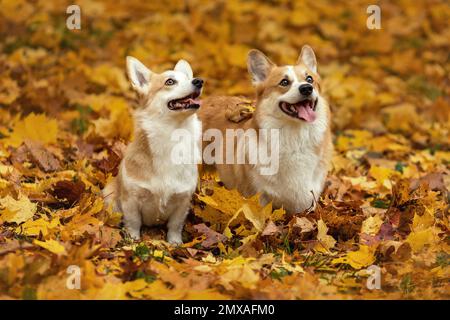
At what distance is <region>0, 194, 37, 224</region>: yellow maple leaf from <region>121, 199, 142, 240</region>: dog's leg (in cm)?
51

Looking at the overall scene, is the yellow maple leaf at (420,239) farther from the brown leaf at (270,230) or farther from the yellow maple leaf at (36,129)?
the yellow maple leaf at (36,129)

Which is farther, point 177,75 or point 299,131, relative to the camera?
point 299,131

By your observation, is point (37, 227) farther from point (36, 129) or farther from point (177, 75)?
point (36, 129)

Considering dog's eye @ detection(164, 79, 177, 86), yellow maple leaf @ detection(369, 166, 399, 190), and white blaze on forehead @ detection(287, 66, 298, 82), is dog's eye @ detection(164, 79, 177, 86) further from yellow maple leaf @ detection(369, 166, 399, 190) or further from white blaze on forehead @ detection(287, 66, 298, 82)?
yellow maple leaf @ detection(369, 166, 399, 190)

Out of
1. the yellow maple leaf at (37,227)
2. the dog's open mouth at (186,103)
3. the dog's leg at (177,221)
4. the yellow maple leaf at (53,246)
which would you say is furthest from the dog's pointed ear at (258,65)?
the yellow maple leaf at (53,246)

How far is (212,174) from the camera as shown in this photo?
515 cm

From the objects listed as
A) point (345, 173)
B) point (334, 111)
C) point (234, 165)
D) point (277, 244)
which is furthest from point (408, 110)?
point (277, 244)

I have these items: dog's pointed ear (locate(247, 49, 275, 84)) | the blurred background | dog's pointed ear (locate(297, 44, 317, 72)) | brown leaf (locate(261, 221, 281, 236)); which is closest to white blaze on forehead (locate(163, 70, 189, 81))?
dog's pointed ear (locate(247, 49, 275, 84))

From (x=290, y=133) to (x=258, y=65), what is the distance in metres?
0.52

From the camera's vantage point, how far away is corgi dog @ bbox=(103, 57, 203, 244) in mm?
4285

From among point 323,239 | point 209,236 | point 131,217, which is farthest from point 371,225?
point 131,217

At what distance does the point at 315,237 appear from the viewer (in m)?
4.27

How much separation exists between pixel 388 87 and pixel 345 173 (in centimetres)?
319

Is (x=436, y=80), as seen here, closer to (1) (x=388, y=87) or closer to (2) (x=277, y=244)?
(1) (x=388, y=87)
